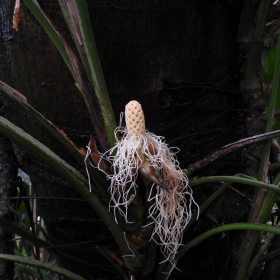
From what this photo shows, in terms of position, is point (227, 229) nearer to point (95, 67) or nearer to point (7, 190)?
point (95, 67)

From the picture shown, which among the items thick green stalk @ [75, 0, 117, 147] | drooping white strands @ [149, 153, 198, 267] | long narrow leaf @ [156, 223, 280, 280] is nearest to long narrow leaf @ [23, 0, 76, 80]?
thick green stalk @ [75, 0, 117, 147]

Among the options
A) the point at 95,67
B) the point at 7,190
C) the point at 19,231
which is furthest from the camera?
the point at 7,190

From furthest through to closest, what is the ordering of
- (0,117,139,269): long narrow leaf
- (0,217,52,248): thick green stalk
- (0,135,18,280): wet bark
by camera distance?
(0,135,18,280): wet bark
(0,217,52,248): thick green stalk
(0,117,139,269): long narrow leaf

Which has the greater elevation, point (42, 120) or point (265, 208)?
point (42, 120)

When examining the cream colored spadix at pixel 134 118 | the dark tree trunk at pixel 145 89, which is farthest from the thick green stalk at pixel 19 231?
the cream colored spadix at pixel 134 118

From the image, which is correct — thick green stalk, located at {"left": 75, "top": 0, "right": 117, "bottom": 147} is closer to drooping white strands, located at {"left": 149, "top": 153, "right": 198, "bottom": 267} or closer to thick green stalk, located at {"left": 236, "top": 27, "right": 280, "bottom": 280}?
drooping white strands, located at {"left": 149, "top": 153, "right": 198, "bottom": 267}

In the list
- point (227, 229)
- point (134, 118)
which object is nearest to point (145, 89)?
point (134, 118)
